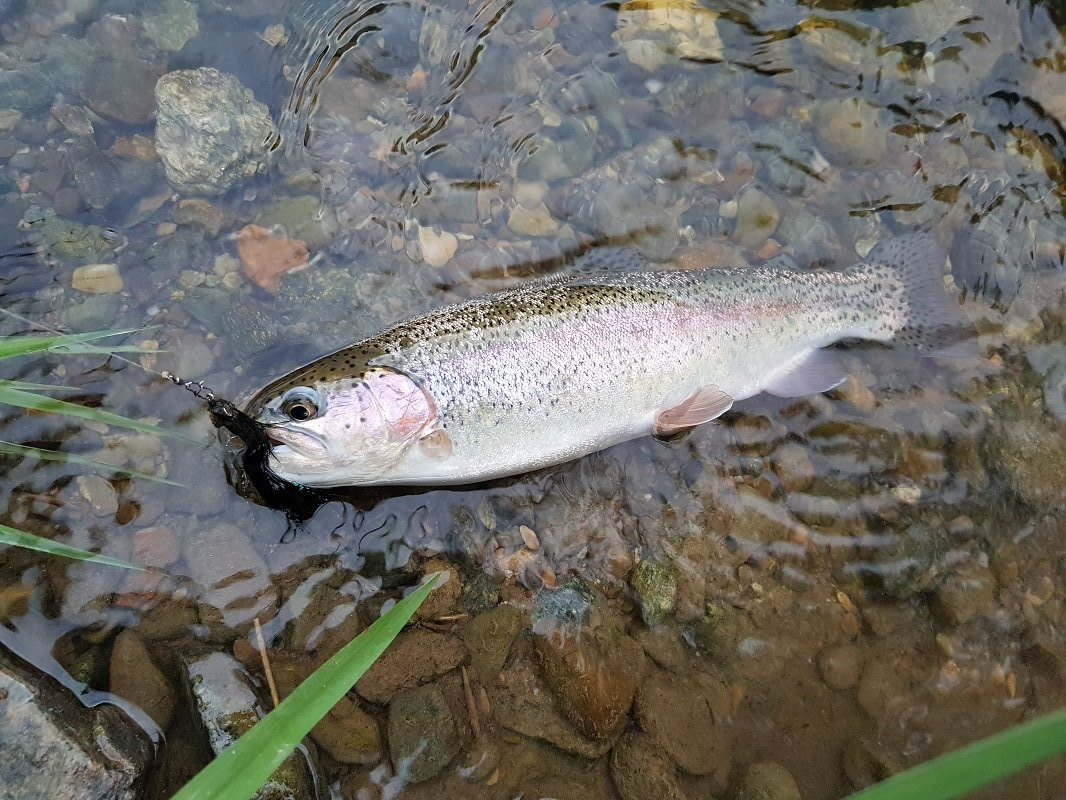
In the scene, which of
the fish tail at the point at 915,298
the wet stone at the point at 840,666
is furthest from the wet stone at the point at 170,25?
the wet stone at the point at 840,666

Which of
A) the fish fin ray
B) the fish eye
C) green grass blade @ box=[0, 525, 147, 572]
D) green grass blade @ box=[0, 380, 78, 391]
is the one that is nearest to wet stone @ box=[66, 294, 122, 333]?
green grass blade @ box=[0, 380, 78, 391]

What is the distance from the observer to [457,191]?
12.3 feet

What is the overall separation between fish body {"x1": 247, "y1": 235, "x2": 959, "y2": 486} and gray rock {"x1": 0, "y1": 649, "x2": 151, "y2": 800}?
3.69ft

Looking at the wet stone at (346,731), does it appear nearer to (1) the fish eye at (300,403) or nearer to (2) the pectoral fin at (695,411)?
→ (1) the fish eye at (300,403)

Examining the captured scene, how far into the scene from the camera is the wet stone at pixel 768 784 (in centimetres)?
295

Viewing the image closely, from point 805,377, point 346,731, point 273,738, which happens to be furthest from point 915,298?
point 273,738

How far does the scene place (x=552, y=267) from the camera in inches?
148

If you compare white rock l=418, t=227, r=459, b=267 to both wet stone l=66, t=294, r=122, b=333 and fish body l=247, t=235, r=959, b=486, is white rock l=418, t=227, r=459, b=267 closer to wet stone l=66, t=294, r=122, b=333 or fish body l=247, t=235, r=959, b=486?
fish body l=247, t=235, r=959, b=486

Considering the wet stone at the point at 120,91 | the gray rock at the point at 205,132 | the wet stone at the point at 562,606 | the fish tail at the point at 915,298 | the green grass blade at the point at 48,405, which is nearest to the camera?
the green grass blade at the point at 48,405

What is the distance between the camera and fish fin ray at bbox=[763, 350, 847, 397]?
11.6ft

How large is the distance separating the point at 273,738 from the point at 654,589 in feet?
6.15

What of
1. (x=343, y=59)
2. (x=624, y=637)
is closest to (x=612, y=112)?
(x=343, y=59)

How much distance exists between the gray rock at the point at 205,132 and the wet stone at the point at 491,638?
98.7 inches

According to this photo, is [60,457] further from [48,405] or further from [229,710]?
[229,710]
